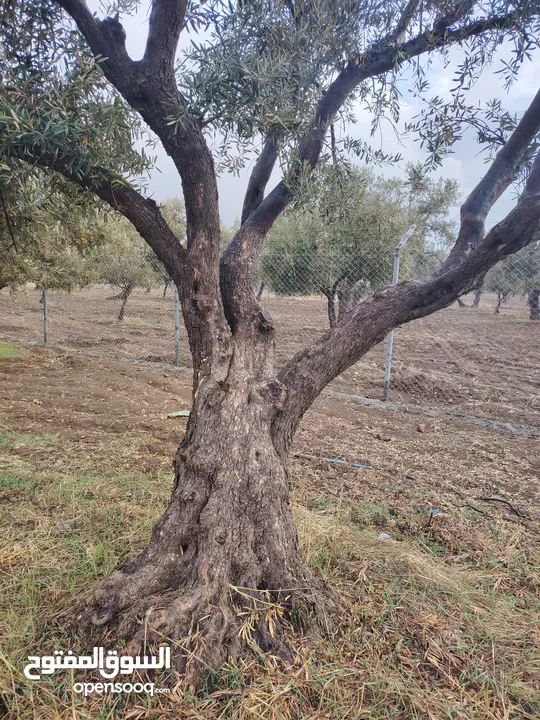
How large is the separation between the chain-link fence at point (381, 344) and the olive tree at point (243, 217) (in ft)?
15.0

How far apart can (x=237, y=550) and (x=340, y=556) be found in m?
0.92

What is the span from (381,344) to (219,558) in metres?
12.4

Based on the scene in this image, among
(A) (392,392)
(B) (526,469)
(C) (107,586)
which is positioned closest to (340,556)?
(C) (107,586)

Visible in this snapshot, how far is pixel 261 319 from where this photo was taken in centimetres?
287

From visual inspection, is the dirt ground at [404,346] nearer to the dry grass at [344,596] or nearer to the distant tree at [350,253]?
the distant tree at [350,253]

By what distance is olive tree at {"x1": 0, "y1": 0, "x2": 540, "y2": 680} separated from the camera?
1.95m

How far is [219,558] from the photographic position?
77.4 inches

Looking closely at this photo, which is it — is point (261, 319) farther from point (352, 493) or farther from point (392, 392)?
point (392, 392)

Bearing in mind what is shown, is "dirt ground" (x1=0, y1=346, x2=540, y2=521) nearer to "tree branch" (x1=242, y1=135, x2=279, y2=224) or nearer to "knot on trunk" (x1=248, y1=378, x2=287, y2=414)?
"knot on trunk" (x1=248, y1=378, x2=287, y2=414)

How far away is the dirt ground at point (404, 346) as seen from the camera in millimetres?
7484

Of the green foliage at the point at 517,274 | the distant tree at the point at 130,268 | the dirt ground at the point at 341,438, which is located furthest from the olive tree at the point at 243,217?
the distant tree at the point at 130,268

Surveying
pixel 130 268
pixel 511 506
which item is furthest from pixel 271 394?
pixel 130 268
